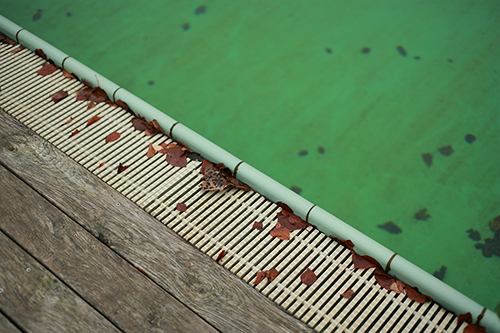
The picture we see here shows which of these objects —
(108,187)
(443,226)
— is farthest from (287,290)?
(443,226)

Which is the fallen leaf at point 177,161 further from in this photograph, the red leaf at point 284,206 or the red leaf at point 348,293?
the red leaf at point 348,293

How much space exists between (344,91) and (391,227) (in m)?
1.13

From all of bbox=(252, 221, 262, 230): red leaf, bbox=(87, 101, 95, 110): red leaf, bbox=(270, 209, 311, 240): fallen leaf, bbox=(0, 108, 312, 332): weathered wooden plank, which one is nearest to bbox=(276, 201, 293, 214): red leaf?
bbox=(270, 209, 311, 240): fallen leaf

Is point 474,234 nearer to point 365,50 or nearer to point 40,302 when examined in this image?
point 365,50

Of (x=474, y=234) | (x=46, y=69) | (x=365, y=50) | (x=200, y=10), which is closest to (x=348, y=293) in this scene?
(x=474, y=234)

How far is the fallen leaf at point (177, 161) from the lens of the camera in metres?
1.91

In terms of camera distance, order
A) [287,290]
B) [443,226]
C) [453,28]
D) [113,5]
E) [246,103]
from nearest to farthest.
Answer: [287,290], [443,226], [246,103], [453,28], [113,5]

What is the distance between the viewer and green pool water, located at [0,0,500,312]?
2402 mm

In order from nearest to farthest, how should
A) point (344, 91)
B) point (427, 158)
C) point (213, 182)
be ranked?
point (213, 182) → point (427, 158) → point (344, 91)

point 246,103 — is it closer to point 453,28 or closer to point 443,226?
point 443,226

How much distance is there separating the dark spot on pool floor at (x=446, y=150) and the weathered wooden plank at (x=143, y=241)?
69.2 inches

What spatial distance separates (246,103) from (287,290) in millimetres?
1695

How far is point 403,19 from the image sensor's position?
11.3ft

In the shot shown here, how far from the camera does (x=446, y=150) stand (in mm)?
2648
